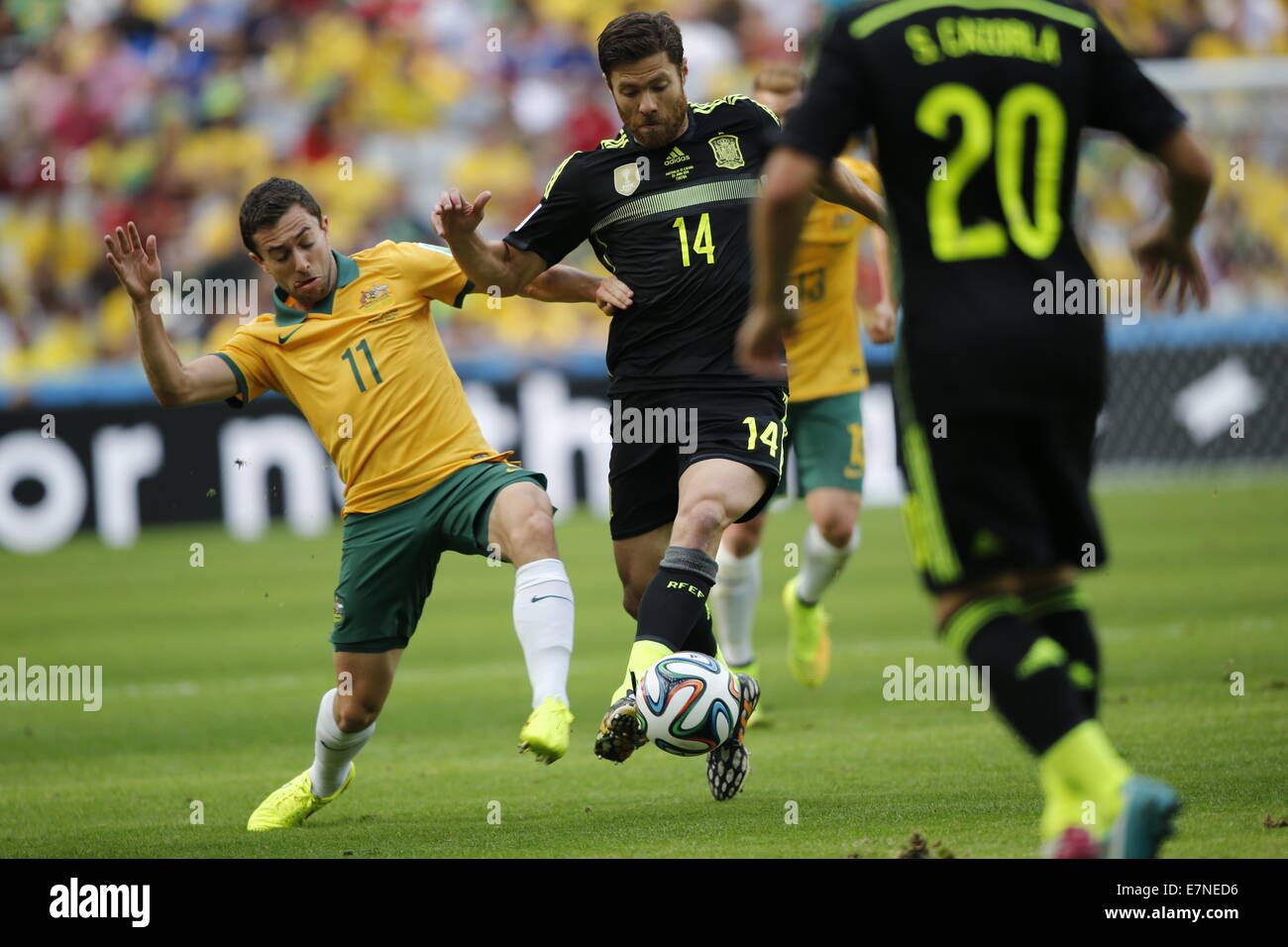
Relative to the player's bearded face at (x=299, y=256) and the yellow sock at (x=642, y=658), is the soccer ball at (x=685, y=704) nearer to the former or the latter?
the yellow sock at (x=642, y=658)

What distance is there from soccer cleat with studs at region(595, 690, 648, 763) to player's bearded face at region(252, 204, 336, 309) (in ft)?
6.53

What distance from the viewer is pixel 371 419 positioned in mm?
5930

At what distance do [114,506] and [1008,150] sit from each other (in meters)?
14.1

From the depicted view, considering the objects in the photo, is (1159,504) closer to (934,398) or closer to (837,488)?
(837,488)

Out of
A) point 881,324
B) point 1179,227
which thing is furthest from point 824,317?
point 1179,227

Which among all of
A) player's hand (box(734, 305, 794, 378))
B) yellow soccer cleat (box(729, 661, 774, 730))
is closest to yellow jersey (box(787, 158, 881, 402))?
yellow soccer cleat (box(729, 661, 774, 730))

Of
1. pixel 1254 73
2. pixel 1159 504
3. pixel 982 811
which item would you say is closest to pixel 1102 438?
pixel 1159 504

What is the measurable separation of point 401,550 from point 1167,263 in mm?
2809

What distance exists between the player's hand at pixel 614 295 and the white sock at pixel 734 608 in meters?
2.52

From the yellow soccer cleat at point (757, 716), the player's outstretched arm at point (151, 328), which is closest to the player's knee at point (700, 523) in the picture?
the player's outstretched arm at point (151, 328)

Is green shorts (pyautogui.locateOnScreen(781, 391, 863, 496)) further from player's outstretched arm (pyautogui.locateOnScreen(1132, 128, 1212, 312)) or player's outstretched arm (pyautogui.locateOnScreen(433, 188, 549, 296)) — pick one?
player's outstretched arm (pyautogui.locateOnScreen(1132, 128, 1212, 312))

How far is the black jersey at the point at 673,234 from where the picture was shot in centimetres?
592

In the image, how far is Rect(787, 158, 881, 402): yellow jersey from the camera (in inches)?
328
